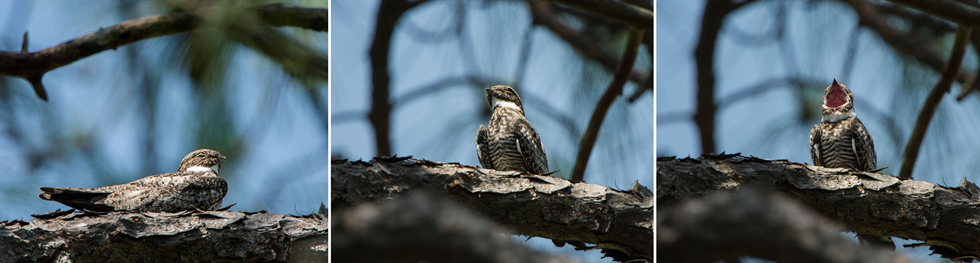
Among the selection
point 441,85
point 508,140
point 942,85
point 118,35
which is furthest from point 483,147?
point 118,35

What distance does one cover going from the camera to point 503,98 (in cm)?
112

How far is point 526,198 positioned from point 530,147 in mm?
161

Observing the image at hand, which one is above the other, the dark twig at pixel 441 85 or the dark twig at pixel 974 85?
the dark twig at pixel 974 85

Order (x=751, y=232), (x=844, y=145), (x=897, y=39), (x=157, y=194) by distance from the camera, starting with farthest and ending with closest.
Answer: (x=157, y=194), (x=897, y=39), (x=844, y=145), (x=751, y=232)

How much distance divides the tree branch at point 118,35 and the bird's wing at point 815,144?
54.3 inches

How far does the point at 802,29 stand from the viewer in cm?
116

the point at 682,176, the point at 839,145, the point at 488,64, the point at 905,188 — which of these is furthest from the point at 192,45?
the point at 905,188

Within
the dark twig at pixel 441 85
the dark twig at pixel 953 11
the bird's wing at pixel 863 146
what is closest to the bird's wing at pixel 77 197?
the dark twig at pixel 441 85

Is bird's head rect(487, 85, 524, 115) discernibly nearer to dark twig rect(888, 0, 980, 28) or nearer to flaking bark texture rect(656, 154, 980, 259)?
flaking bark texture rect(656, 154, 980, 259)

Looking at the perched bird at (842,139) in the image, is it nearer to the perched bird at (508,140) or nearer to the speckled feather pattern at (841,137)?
the speckled feather pattern at (841,137)

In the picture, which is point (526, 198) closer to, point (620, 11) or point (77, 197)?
point (620, 11)

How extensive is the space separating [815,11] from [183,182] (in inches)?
68.2

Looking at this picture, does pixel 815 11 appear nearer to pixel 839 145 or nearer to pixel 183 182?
pixel 839 145

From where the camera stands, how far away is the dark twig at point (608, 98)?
1184mm
